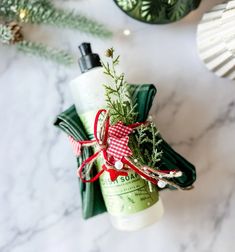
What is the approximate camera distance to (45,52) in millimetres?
778

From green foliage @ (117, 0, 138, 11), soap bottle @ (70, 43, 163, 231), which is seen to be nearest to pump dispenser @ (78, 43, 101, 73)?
soap bottle @ (70, 43, 163, 231)

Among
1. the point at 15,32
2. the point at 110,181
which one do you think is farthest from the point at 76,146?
the point at 15,32

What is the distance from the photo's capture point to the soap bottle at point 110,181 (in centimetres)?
71

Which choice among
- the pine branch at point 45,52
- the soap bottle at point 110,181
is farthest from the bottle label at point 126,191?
the pine branch at point 45,52

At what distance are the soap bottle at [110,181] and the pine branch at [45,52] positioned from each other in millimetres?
72

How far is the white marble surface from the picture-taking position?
792 millimetres

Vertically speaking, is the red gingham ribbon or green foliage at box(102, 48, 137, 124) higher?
green foliage at box(102, 48, 137, 124)

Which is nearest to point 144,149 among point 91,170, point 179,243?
point 91,170

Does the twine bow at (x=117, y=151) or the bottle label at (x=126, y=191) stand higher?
the twine bow at (x=117, y=151)

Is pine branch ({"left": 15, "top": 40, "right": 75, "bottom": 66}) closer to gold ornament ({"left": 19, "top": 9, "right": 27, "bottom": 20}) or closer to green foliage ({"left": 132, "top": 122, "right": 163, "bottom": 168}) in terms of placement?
gold ornament ({"left": 19, "top": 9, "right": 27, "bottom": 20})

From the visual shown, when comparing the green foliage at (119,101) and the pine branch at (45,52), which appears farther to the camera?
the pine branch at (45,52)

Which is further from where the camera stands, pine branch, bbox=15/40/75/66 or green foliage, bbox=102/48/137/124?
pine branch, bbox=15/40/75/66

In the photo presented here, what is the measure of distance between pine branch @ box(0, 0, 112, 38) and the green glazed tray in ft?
0.16

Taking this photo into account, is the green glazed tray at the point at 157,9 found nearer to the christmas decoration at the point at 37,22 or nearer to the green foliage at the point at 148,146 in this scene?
the christmas decoration at the point at 37,22
